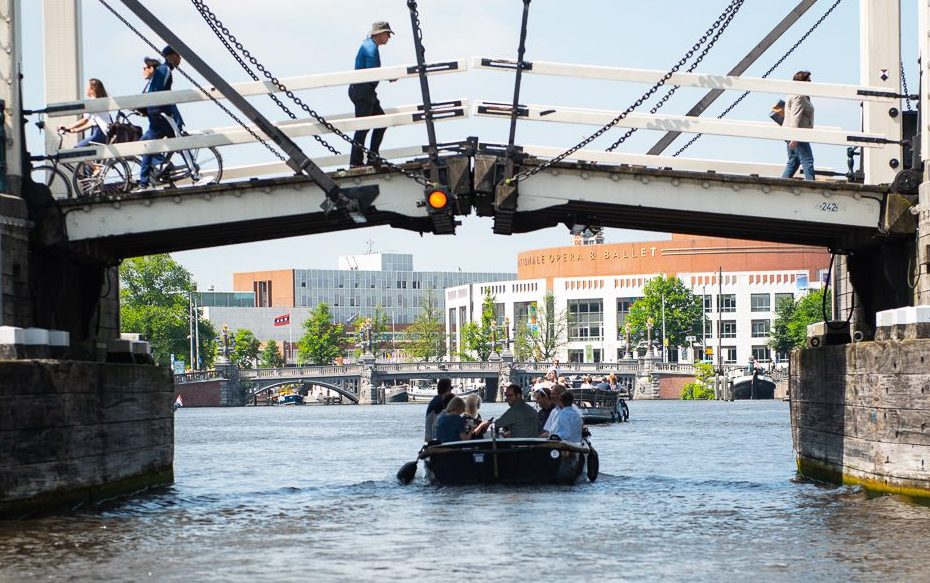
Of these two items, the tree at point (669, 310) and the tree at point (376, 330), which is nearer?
the tree at point (669, 310)

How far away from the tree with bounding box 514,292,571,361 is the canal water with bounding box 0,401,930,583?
122427 millimetres

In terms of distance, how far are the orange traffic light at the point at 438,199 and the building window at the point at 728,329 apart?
134496mm

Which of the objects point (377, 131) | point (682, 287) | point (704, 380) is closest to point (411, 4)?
point (377, 131)

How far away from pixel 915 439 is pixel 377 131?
7.95 metres

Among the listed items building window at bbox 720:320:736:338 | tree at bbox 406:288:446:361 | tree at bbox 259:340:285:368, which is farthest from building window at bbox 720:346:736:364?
tree at bbox 259:340:285:368

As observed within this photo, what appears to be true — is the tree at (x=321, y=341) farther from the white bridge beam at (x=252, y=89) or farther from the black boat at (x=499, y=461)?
the white bridge beam at (x=252, y=89)

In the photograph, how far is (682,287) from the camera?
14725cm

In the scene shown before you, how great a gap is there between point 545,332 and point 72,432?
136 metres

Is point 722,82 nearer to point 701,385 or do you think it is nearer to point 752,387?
point 752,387

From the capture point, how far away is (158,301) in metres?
140

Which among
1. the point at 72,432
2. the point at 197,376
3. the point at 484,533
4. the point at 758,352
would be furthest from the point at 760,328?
the point at 484,533

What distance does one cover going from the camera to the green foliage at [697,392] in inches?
5182

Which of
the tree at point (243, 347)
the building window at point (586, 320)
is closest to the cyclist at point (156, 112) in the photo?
the building window at point (586, 320)

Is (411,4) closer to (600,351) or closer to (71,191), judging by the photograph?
(71,191)
